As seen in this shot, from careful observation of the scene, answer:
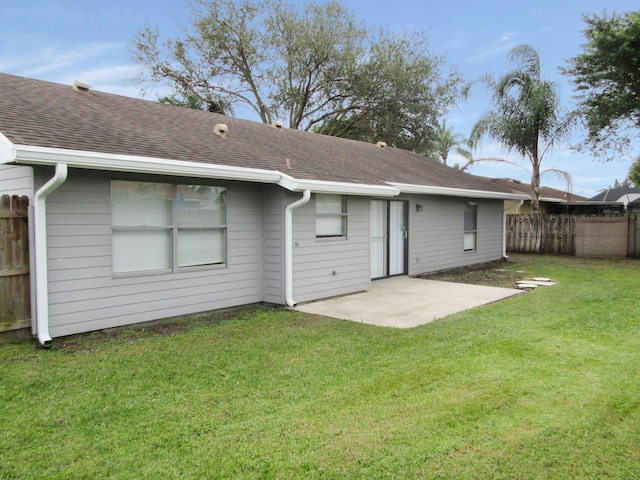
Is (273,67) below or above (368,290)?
above

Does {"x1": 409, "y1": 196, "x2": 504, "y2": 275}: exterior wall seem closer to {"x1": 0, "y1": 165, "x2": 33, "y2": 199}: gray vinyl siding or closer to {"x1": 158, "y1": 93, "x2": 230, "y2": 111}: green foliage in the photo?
{"x1": 0, "y1": 165, "x2": 33, "y2": 199}: gray vinyl siding

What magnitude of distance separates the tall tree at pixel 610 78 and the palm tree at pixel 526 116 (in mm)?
1007

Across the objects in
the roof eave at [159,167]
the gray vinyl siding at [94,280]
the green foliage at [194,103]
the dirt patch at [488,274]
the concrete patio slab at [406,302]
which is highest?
the green foliage at [194,103]

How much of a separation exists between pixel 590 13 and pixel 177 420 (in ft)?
60.8

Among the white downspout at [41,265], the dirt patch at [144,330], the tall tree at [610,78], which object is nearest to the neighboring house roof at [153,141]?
the white downspout at [41,265]

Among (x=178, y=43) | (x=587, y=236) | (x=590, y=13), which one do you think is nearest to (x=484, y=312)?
(x=587, y=236)

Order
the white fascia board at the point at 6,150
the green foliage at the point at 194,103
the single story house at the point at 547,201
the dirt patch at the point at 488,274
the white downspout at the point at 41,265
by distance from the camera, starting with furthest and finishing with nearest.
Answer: the green foliage at the point at 194,103, the single story house at the point at 547,201, the dirt patch at the point at 488,274, the white downspout at the point at 41,265, the white fascia board at the point at 6,150

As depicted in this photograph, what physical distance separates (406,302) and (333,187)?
2.33m

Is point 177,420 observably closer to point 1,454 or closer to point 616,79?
point 1,454

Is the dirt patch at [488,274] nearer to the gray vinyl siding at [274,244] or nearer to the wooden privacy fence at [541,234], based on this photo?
the wooden privacy fence at [541,234]

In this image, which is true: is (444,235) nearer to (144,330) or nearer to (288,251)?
(288,251)

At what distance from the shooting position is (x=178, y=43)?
23641mm

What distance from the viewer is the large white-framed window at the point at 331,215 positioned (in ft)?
27.0

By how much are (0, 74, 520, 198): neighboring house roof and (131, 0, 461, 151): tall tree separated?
12.1 meters
